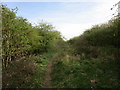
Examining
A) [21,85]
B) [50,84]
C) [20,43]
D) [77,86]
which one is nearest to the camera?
[77,86]

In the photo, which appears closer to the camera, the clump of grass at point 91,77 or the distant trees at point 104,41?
the clump of grass at point 91,77

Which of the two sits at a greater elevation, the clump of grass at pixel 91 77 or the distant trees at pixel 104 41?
the distant trees at pixel 104 41

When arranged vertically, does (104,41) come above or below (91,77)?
above

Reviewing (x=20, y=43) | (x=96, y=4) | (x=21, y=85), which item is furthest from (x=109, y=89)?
(x=20, y=43)

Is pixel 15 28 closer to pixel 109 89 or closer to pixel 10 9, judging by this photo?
pixel 10 9

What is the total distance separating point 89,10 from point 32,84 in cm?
709

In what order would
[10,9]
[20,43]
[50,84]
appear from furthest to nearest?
[20,43] < [10,9] < [50,84]

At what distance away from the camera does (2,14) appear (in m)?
6.29

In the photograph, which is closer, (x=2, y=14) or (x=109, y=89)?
(x=109, y=89)

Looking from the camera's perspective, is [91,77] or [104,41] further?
[104,41]

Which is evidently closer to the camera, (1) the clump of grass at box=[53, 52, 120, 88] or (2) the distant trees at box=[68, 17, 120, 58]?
(1) the clump of grass at box=[53, 52, 120, 88]

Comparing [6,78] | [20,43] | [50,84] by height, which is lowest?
[50,84]

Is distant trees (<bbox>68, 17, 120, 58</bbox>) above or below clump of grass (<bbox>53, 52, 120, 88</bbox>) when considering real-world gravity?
above

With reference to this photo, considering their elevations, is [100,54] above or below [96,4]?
below
